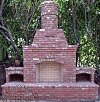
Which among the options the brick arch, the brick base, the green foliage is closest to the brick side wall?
the brick base

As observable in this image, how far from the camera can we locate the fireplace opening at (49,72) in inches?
276

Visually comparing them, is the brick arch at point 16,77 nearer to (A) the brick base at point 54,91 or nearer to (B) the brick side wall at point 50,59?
(B) the brick side wall at point 50,59

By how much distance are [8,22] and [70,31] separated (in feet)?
6.79

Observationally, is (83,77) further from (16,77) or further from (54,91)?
(16,77)

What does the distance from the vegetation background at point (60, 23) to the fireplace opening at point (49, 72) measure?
138 cm

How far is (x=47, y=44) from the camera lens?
6844 mm

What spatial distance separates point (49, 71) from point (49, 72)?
0.09ft

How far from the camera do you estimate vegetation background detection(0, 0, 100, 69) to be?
8.05 metres

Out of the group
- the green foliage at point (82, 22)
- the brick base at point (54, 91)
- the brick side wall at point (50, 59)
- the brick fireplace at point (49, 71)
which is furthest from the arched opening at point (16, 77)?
the green foliage at point (82, 22)

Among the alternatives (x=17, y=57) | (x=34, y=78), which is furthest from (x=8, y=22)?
(x=34, y=78)

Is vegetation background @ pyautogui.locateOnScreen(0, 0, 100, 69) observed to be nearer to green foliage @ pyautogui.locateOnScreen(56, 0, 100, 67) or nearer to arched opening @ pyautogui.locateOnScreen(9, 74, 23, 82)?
green foliage @ pyautogui.locateOnScreen(56, 0, 100, 67)

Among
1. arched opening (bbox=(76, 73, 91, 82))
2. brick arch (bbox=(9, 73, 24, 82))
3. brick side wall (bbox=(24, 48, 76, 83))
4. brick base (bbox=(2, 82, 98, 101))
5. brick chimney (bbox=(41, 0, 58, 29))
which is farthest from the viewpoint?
arched opening (bbox=(76, 73, 91, 82))

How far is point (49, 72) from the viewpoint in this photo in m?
7.01

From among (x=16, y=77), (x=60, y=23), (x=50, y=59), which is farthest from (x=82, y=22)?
(x=16, y=77)
